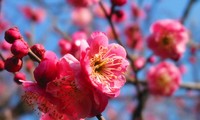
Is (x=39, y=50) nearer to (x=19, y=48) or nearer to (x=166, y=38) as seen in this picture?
(x=19, y=48)

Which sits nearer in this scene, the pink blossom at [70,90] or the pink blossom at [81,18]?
the pink blossom at [70,90]

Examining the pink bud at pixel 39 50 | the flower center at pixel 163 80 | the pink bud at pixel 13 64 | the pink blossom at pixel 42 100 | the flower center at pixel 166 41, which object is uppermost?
the pink bud at pixel 39 50

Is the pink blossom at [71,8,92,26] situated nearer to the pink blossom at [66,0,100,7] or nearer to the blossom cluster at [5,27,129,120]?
the pink blossom at [66,0,100,7]

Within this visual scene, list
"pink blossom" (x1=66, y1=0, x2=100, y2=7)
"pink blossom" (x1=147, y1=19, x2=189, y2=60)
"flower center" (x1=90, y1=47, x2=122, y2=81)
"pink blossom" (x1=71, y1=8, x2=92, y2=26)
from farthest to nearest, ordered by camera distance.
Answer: "pink blossom" (x1=71, y1=8, x2=92, y2=26), "pink blossom" (x1=66, y1=0, x2=100, y2=7), "pink blossom" (x1=147, y1=19, x2=189, y2=60), "flower center" (x1=90, y1=47, x2=122, y2=81)

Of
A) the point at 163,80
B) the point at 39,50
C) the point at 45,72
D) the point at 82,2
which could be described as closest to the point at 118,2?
the point at 39,50

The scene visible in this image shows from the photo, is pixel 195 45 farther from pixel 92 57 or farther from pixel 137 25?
pixel 92 57

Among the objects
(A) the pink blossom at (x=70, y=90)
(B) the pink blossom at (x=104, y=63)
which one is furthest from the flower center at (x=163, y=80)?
(A) the pink blossom at (x=70, y=90)

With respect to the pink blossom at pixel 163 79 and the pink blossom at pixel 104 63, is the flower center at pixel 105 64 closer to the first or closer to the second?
the pink blossom at pixel 104 63

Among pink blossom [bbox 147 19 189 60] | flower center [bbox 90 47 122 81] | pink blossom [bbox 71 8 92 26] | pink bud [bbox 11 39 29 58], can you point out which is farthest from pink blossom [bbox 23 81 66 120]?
pink blossom [bbox 71 8 92 26]
